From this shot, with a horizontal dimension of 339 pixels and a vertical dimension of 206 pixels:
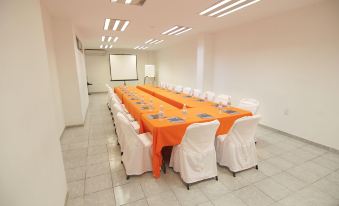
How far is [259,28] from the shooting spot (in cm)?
442

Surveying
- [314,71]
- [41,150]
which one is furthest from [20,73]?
[314,71]

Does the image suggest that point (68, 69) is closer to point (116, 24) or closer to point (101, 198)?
point (116, 24)

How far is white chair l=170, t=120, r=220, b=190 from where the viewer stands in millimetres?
2064

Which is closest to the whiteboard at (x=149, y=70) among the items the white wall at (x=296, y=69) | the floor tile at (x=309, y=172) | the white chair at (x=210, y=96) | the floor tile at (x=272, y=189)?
the white wall at (x=296, y=69)

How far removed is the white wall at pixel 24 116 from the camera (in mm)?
940

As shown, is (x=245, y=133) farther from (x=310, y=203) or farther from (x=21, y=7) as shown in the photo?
(x=21, y=7)

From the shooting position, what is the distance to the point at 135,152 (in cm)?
232

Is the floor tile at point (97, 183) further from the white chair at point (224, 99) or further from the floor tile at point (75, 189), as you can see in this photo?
the white chair at point (224, 99)

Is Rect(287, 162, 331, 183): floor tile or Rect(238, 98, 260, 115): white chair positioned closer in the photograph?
Rect(287, 162, 331, 183): floor tile

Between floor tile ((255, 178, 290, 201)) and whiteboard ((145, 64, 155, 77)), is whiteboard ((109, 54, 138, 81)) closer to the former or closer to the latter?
whiteboard ((145, 64, 155, 77))

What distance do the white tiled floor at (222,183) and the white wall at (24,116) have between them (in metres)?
0.66

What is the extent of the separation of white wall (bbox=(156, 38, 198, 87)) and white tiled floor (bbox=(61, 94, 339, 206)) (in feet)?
16.3

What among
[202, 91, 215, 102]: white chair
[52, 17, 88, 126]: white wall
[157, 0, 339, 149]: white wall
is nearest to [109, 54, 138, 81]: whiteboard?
[52, 17, 88, 126]: white wall

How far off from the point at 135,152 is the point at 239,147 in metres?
1.50
